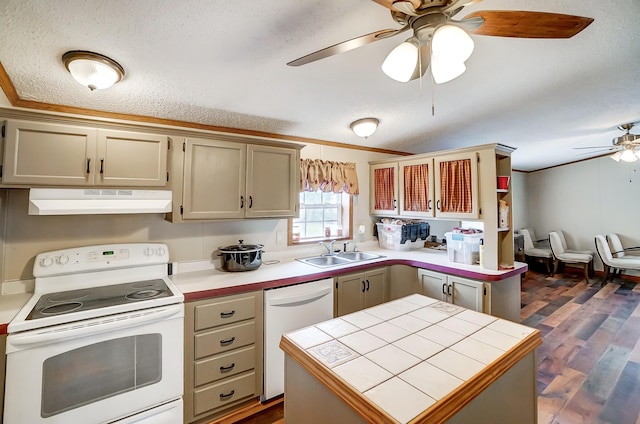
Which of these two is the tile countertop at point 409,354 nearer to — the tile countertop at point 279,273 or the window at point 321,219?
the tile countertop at point 279,273

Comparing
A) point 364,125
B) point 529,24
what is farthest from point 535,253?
point 529,24

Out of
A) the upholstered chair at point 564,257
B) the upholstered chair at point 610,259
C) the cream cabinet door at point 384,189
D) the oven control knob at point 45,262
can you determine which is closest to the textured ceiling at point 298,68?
the cream cabinet door at point 384,189

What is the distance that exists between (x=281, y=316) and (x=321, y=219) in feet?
4.85

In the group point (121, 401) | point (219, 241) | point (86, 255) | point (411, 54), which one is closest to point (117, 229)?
point (86, 255)

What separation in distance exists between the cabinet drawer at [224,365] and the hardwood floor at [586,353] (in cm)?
37

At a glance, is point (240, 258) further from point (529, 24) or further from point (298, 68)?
point (529, 24)

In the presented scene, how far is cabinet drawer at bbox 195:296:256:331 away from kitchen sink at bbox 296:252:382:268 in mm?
856

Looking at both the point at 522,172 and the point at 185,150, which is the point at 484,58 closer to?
the point at 185,150

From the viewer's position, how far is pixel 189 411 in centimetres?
181

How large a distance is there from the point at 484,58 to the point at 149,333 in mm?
2859

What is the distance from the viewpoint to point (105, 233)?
2.06m

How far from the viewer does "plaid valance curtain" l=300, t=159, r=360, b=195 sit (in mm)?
3064

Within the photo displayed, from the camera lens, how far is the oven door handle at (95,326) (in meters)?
1.32

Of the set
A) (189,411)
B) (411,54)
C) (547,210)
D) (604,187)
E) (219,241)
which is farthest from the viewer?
(547,210)
